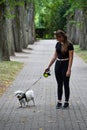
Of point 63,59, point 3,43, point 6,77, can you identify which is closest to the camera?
point 63,59

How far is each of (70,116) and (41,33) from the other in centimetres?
9907

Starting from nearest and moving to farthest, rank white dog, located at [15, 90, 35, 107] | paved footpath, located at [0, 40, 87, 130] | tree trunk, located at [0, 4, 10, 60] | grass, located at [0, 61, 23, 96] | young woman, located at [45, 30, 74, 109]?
paved footpath, located at [0, 40, 87, 130], young woman, located at [45, 30, 74, 109], white dog, located at [15, 90, 35, 107], grass, located at [0, 61, 23, 96], tree trunk, located at [0, 4, 10, 60]

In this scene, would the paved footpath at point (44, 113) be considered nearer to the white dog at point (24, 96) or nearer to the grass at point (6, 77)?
the white dog at point (24, 96)

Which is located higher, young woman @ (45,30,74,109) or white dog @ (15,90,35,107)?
young woman @ (45,30,74,109)

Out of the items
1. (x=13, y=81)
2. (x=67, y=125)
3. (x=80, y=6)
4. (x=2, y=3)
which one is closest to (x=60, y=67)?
(x=67, y=125)

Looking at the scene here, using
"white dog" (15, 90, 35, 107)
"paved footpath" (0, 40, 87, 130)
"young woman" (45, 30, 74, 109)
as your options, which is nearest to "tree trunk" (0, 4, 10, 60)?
"paved footpath" (0, 40, 87, 130)

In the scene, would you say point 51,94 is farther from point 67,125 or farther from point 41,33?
point 41,33

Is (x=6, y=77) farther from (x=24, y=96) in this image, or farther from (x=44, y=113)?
(x=44, y=113)

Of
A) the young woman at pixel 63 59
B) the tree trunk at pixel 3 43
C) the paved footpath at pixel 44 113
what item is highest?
the young woman at pixel 63 59

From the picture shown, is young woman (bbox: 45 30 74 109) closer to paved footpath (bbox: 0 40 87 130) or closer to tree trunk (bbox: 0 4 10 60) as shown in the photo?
paved footpath (bbox: 0 40 87 130)

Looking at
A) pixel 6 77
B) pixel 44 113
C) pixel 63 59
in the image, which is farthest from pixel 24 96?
→ pixel 6 77

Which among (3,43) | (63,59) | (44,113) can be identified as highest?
(63,59)

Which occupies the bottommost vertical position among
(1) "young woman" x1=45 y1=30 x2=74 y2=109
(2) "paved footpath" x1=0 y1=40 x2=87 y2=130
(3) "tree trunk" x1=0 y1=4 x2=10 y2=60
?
(3) "tree trunk" x1=0 y1=4 x2=10 y2=60

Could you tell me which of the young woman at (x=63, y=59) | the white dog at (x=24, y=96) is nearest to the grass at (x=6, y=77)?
the white dog at (x=24, y=96)
